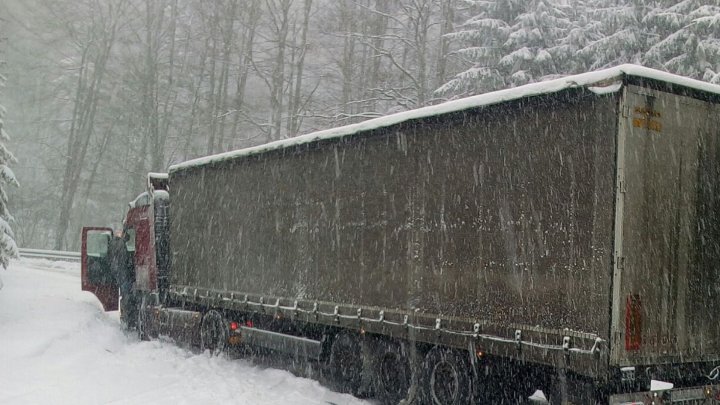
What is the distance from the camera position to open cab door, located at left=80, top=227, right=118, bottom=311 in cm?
1564

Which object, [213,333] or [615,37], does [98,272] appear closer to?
[213,333]

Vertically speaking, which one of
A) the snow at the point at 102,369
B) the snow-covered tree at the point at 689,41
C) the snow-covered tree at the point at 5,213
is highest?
the snow-covered tree at the point at 689,41

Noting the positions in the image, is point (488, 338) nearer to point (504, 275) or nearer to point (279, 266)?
point (504, 275)

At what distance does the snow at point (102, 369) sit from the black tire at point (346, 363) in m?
0.23

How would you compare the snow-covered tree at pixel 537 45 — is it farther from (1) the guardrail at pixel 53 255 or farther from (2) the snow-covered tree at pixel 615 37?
(1) the guardrail at pixel 53 255

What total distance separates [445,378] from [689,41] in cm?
1424

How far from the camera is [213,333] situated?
1280 cm

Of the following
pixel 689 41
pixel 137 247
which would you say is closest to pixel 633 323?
pixel 137 247

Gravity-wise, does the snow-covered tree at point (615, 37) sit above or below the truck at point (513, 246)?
above

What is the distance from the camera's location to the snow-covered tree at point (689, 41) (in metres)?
17.8

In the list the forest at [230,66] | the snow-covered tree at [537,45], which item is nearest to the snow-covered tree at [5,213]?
the forest at [230,66]

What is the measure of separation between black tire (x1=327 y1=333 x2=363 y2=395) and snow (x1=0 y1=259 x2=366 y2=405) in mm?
228

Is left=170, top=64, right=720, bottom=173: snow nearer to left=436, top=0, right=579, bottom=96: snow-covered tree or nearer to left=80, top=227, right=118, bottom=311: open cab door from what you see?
left=80, top=227, right=118, bottom=311: open cab door

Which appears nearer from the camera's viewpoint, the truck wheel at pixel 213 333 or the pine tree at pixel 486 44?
the truck wheel at pixel 213 333
